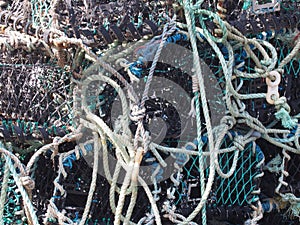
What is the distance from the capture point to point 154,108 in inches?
62.5

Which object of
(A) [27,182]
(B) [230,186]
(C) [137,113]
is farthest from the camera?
(B) [230,186]

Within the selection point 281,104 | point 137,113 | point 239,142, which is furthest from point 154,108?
point 281,104

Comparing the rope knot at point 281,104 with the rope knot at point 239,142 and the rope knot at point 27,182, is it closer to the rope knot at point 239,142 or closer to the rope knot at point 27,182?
the rope knot at point 239,142

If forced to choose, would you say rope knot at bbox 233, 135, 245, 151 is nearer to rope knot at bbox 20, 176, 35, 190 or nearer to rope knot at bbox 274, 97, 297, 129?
rope knot at bbox 274, 97, 297, 129

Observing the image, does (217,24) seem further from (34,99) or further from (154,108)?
(34,99)

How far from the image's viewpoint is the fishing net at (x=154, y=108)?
1509 mm

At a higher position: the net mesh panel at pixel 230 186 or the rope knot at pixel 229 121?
the rope knot at pixel 229 121

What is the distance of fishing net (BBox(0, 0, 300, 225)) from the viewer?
4.95 feet

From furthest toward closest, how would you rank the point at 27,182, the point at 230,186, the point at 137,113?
the point at 230,186 → the point at 27,182 → the point at 137,113

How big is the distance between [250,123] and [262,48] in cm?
24

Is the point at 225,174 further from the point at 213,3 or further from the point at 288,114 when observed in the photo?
the point at 213,3

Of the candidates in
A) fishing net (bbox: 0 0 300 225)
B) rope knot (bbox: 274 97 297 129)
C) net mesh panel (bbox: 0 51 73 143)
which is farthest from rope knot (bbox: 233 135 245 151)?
net mesh panel (bbox: 0 51 73 143)

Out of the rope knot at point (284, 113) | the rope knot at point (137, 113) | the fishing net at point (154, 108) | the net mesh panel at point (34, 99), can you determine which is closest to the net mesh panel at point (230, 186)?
the fishing net at point (154, 108)

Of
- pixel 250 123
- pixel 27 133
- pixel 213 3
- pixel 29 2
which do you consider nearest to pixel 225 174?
pixel 250 123
